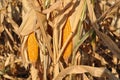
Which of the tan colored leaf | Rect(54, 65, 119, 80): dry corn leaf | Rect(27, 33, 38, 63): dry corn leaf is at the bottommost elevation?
Rect(54, 65, 119, 80): dry corn leaf

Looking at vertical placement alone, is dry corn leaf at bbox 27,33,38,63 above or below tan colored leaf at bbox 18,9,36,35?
below

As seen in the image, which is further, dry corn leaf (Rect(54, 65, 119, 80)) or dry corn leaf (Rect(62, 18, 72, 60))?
dry corn leaf (Rect(62, 18, 72, 60))

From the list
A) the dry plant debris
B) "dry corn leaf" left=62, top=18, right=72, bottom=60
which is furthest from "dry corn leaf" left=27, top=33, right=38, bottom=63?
"dry corn leaf" left=62, top=18, right=72, bottom=60

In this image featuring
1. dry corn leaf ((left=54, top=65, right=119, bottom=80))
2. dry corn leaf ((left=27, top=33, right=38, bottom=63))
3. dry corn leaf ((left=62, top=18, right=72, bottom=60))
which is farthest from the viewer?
dry corn leaf ((left=27, top=33, right=38, bottom=63))

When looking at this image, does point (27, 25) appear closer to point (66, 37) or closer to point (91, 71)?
point (66, 37)

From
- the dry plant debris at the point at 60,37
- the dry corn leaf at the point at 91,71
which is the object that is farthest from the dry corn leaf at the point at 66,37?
the dry corn leaf at the point at 91,71

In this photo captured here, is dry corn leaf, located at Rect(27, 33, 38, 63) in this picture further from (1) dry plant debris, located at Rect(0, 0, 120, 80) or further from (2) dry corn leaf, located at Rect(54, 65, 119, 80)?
(2) dry corn leaf, located at Rect(54, 65, 119, 80)

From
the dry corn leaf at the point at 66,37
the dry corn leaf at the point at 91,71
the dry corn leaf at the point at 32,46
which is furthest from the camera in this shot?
the dry corn leaf at the point at 32,46

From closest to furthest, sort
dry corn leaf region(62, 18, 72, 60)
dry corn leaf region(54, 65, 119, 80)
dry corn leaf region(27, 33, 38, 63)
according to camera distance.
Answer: dry corn leaf region(54, 65, 119, 80) → dry corn leaf region(62, 18, 72, 60) → dry corn leaf region(27, 33, 38, 63)

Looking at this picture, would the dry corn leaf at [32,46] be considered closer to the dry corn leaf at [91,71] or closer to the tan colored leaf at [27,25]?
the tan colored leaf at [27,25]

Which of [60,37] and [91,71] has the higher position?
[60,37]

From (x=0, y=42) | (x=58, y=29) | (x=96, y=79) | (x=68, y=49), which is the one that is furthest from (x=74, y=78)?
(x=0, y=42)

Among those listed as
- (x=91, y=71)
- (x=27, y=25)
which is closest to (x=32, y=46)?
(x=27, y=25)
